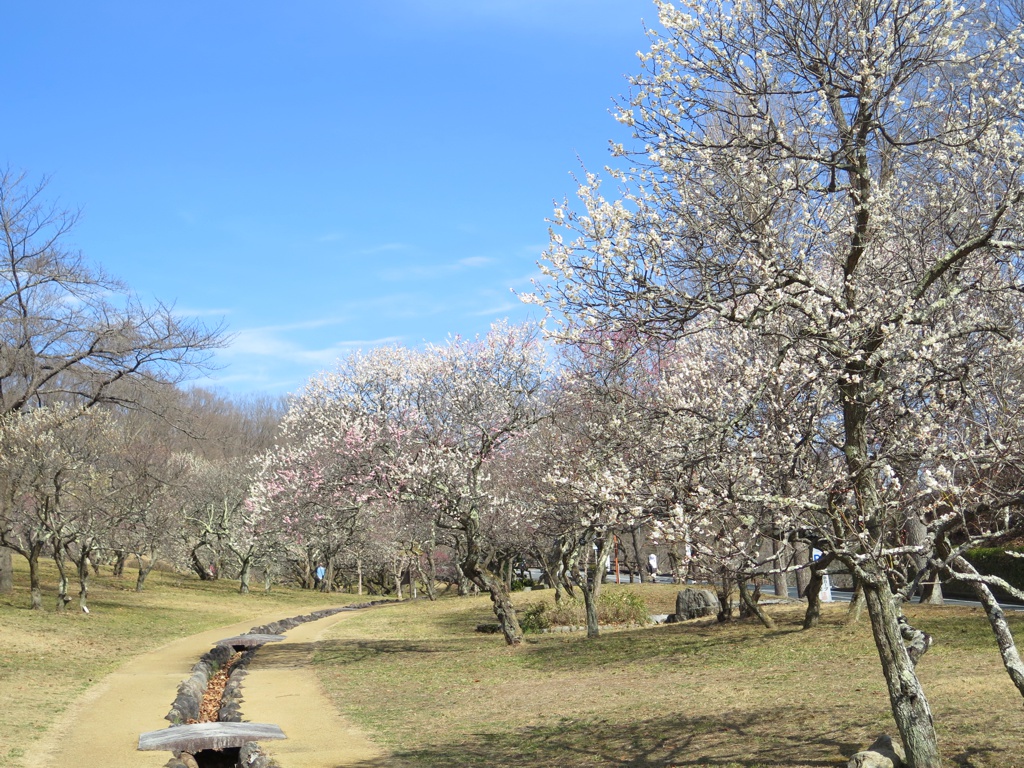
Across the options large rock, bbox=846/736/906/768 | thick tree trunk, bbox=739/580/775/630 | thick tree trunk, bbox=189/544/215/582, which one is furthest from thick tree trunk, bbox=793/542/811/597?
thick tree trunk, bbox=189/544/215/582

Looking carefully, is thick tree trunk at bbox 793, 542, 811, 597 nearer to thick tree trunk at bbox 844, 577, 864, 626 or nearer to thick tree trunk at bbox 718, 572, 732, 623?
thick tree trunk at bbox 844, 577, 864, 626

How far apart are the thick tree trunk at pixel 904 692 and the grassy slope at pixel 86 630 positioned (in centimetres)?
863

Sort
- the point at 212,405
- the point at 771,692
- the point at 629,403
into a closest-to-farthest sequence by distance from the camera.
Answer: the point at 629,403 < the point at 771,692 < the point at 212,405

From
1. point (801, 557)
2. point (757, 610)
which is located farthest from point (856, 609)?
point (801, 557)

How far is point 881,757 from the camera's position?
7633 mm

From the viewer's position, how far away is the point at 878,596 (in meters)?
7.42

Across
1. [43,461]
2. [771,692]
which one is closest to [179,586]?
[43,461]

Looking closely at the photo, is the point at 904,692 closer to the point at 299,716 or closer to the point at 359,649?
the point at 299,716

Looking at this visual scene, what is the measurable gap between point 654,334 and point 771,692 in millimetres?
6113

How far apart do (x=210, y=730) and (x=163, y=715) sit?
2471 mm

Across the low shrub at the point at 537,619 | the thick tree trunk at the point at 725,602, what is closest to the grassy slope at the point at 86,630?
the low shrub at the point at 537,619

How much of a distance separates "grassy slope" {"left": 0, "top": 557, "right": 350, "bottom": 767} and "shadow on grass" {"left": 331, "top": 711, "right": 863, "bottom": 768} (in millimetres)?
4783

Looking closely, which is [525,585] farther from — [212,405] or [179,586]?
[212,405]

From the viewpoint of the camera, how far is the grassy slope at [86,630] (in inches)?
537
